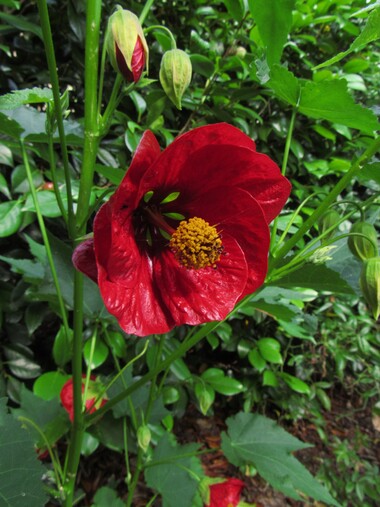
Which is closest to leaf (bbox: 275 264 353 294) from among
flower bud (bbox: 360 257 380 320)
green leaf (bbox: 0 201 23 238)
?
flower bud (bbox: 360 257 380 320)

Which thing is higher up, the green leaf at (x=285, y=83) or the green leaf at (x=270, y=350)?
the green leaf at (x=285, y=83)

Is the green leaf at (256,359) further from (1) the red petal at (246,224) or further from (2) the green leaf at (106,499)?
(1) the red petal at (246,224)

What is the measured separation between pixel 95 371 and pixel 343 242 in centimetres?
73

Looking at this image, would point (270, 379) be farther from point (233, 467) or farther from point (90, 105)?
point (90, 105)

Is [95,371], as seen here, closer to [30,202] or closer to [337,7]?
[30,202]

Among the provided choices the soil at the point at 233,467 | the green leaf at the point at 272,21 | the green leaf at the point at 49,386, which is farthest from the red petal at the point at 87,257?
the soil at the point at 233,467

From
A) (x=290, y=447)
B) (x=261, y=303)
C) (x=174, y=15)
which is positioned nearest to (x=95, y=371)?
(x=290, y=447)

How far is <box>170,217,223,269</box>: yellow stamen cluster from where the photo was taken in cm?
35

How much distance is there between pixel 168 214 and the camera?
40cm

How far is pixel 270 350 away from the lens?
47.3 inches

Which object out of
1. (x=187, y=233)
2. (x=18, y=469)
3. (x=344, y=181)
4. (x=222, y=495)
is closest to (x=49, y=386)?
(x=222, y=495)

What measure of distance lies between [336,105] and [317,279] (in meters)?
0.16

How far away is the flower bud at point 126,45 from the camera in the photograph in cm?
33

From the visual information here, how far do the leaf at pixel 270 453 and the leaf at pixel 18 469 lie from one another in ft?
1.34
